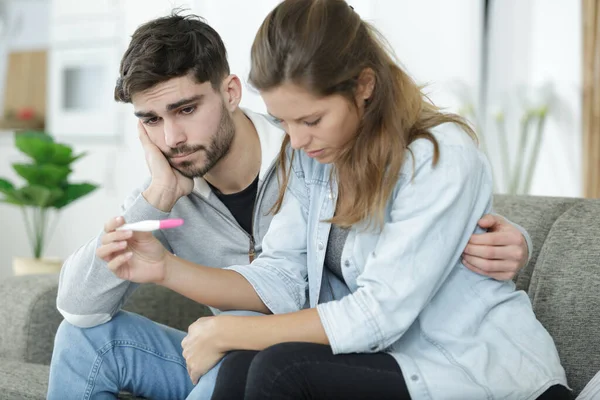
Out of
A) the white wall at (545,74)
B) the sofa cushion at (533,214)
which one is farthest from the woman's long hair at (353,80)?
the white wall at (545,74)

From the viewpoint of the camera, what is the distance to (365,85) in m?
1.45

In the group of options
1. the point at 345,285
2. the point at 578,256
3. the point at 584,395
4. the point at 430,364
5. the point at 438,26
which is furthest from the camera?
the point at 438,26

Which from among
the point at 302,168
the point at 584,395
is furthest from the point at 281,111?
the point at 584,395

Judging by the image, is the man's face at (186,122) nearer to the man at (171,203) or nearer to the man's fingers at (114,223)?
the man at (171,203)

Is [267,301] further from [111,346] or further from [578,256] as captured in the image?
[578,256]

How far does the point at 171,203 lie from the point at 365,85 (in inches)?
23.2

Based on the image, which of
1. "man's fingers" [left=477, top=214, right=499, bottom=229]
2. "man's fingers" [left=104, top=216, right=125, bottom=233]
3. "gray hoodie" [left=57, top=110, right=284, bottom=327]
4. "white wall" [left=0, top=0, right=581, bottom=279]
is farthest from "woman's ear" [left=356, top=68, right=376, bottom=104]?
"white wall" [left=0, top=0, right=581, bottom=279]

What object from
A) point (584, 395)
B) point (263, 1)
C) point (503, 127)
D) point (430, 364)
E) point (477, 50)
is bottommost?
point (584, 395)

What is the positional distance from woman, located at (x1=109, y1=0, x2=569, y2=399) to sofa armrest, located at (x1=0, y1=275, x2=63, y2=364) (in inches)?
29.3

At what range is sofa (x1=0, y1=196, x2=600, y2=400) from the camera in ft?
5.81

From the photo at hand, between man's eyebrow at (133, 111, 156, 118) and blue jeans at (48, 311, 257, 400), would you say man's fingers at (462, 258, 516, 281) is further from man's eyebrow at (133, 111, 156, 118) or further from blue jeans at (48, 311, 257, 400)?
man's eyebrow at (133, 111, 156, 118)

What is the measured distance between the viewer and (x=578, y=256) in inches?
72.0

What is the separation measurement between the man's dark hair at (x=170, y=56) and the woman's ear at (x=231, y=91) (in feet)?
0.06

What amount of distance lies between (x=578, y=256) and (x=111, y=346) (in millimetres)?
1048
